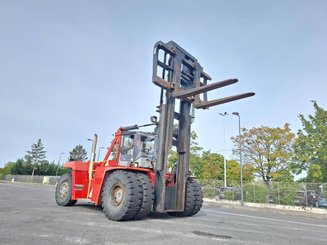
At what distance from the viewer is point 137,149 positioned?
26.5 feet

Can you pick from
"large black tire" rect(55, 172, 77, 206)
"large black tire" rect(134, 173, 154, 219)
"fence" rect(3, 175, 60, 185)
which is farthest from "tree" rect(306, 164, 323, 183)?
"fence" rect(3, 175, 60, 185)

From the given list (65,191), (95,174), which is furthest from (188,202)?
(65,191)

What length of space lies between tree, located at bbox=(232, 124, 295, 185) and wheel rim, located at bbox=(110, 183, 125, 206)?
2850 centimetres

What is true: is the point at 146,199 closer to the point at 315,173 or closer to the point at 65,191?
the point at 65,191

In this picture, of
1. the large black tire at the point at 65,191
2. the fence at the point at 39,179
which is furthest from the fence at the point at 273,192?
the fence at the point at 39,179

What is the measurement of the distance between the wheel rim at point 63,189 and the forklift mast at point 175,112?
424 cm

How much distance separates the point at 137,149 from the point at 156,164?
3.00 feet

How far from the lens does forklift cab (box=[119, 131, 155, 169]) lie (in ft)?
25.7

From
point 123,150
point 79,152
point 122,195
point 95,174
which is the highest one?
point 79,152

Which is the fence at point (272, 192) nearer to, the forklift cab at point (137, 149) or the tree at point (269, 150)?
the tree at point (269, 150)

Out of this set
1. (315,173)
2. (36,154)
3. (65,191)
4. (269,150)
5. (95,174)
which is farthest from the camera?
(36,154)

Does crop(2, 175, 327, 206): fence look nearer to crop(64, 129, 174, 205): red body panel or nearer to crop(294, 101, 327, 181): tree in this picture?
crop(294, 101, 327, 181): tree

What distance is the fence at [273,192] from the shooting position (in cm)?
2116

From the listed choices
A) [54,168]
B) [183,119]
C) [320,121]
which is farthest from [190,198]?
[54,168]
